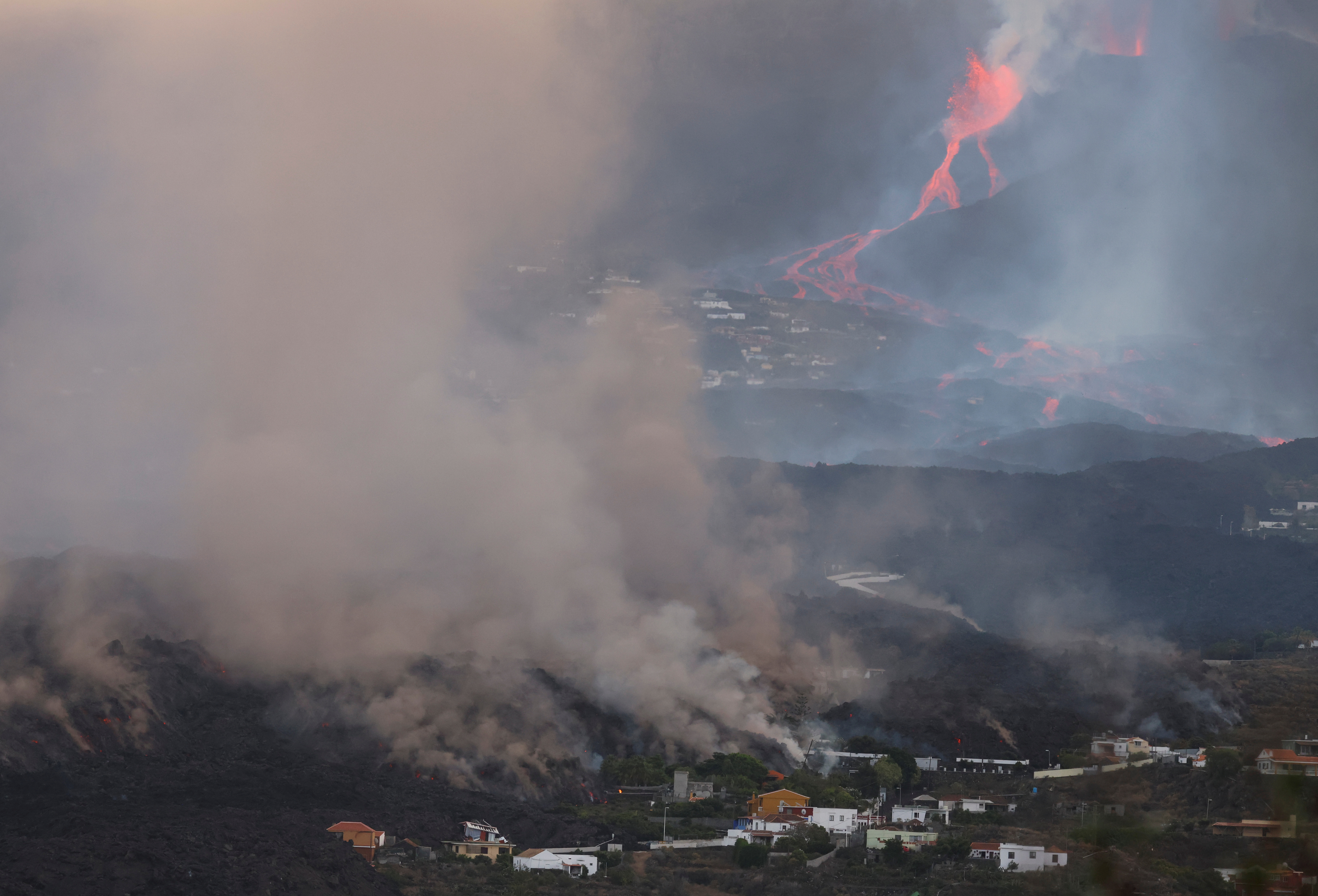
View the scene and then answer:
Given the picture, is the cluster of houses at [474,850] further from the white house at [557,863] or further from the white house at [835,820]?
the white house at [835,820]

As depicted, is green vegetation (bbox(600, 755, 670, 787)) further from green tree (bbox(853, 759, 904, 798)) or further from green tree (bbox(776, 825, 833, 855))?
green tree (bbox(776, 825, 833, 855))

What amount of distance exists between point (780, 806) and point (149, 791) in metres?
26.5

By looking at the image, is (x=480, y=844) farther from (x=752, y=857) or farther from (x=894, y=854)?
(x=894, y=854)

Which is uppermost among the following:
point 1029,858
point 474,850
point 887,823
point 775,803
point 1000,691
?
point 1000,691

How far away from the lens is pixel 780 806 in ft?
249

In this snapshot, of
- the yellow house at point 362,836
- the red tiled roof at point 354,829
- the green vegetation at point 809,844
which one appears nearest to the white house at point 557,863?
the yellow house at point 362,836

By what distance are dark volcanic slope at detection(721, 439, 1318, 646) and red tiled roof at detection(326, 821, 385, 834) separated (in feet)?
252

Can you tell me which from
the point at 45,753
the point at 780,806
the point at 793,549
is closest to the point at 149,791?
the point at 45,753

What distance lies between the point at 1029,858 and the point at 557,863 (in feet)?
57.4

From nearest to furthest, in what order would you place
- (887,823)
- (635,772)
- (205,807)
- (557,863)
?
(557,863) → (205,807) → (887,823) → (635,772)

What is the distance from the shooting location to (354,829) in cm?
6788

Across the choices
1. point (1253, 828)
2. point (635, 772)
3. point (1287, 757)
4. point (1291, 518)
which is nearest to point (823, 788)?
point (635, 772)

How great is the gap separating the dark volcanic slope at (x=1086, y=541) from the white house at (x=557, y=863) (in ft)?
243

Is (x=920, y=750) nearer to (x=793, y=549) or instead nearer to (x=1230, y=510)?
(x=793, y=549)
